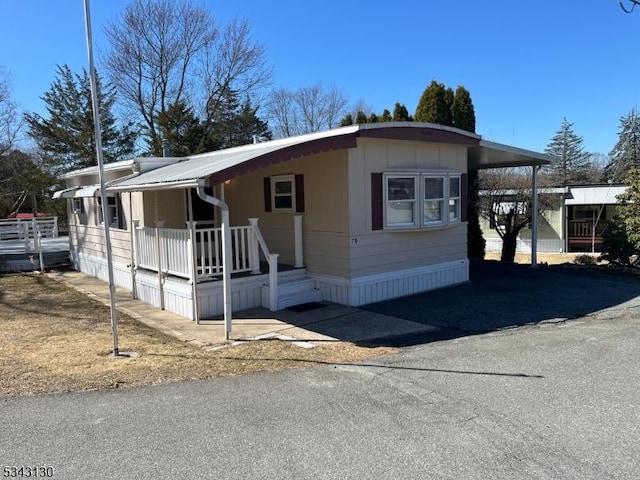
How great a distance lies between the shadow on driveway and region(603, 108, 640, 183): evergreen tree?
4851 cm

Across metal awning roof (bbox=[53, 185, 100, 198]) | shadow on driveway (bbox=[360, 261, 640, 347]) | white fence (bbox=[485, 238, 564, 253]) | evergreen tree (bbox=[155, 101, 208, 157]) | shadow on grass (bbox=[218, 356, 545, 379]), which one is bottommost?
white fence (bbox=[485, 238, 564, 253])

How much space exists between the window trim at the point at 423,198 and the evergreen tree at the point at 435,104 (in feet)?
17.5

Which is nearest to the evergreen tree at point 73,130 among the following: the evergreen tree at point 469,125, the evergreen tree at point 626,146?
the evergreen tree at point 469,125

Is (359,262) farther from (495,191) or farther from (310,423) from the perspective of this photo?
(495,191)

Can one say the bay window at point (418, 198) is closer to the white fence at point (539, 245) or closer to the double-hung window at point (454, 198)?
the double-hung window at point (454, 198)

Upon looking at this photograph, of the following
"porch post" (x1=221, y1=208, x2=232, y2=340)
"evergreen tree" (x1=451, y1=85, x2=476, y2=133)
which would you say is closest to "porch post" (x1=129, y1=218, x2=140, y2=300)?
"porch post" (x1=221, y1=208, x2=232, y2=340)

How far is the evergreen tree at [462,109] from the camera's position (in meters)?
14.8

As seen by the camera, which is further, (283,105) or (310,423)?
(283,105)

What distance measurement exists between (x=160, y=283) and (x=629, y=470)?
7.20 m

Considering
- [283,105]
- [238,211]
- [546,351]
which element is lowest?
[546,351]

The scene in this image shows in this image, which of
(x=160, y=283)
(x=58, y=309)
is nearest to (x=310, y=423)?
(x=160, y=283)

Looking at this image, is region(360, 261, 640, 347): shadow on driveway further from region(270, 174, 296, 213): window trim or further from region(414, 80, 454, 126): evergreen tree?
region(414, 80, 454, 126): evergreen tree

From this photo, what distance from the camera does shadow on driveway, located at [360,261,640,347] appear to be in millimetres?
6766

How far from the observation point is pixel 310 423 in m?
3.62
